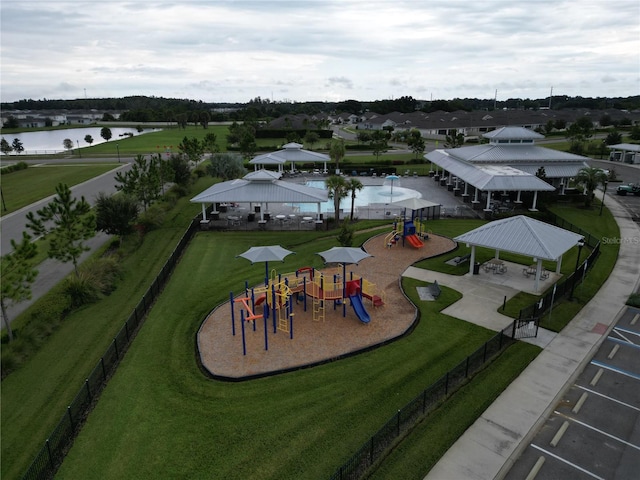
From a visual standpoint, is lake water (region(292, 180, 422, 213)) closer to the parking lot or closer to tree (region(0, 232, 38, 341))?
the parking lot

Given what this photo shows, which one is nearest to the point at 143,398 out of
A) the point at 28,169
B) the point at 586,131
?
the point at 28,169

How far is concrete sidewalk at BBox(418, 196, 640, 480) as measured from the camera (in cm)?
1250

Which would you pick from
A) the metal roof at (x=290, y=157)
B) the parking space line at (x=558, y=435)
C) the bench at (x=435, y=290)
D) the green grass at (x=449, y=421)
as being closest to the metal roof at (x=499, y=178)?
the bench at (x=435, y=290)

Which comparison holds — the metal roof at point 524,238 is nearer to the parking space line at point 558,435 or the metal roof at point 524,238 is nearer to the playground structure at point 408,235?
the playground structure at point 408,235

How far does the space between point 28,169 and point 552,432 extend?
83.0 metres

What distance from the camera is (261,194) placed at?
3675cm

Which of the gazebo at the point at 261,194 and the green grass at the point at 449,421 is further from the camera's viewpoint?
the gazebo at the point at 261,194

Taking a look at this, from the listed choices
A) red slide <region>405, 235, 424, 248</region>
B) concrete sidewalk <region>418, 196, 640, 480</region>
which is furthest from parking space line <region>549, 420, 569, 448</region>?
red slide <region>405, 235, 424, 248</region>

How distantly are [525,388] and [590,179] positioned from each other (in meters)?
33.3

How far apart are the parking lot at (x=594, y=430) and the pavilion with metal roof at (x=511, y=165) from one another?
24147 mm

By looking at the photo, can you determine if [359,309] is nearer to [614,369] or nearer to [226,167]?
Result: [614,369]

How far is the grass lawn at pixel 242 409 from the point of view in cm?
1253

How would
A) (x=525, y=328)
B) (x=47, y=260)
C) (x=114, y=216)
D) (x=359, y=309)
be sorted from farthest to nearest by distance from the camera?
(x=114, y=216), (x=47, y=260), (x=359, y=309), (x=525, y=328)

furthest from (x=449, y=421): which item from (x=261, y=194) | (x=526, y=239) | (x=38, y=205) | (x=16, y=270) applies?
(x=38, y=205)
